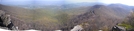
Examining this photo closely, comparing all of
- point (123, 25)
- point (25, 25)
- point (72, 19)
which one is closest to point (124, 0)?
point (123, 25)

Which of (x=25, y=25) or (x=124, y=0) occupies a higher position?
(x=124, y=0)

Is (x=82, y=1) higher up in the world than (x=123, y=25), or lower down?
higher up

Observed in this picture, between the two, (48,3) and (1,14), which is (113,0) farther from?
(1,14)

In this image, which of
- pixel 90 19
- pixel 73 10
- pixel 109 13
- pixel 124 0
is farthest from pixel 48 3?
pixel 124 0

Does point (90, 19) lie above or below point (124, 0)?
below

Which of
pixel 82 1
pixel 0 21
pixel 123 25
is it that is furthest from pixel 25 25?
pixel 123 25

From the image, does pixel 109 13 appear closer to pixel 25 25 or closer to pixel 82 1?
pixel 82 1

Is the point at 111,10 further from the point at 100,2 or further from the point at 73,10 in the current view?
the point at 73,10

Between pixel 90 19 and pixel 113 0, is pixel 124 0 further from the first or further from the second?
pixel 90 19
